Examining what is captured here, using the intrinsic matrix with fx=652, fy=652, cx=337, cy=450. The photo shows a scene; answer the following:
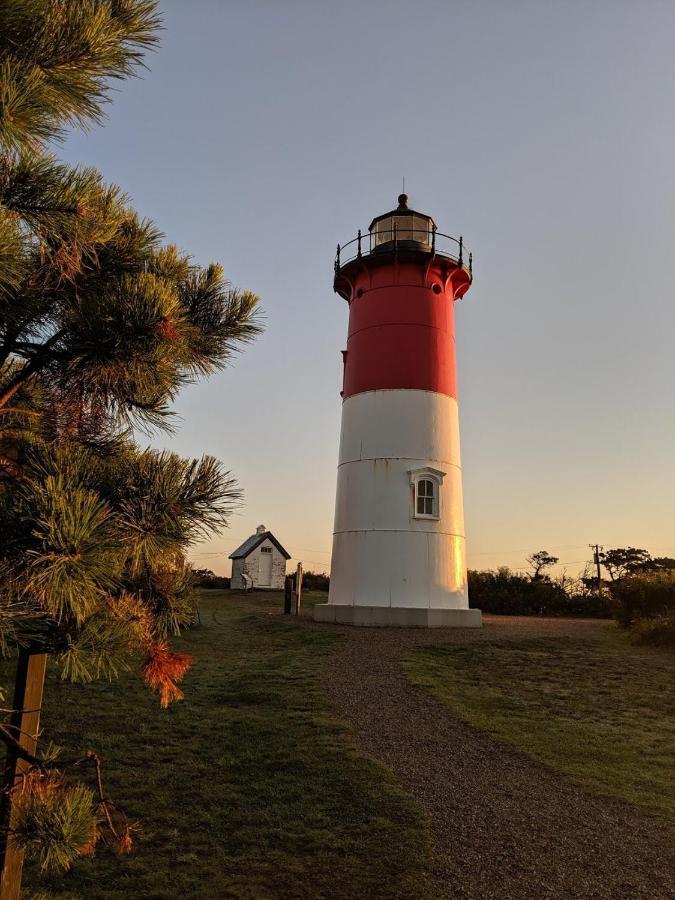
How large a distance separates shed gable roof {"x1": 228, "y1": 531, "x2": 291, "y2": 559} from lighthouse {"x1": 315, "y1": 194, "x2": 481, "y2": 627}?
16613 mm

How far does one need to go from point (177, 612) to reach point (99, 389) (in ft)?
3.99

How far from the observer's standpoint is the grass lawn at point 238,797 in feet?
16.3

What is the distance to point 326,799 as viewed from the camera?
6.36 meters

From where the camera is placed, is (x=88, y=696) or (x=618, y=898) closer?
(x=618, y=898)

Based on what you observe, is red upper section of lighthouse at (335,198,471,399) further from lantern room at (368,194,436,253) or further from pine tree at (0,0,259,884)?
pine tree at (0,0,259,884)

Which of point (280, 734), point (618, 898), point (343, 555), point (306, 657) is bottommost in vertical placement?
point (618, 898)

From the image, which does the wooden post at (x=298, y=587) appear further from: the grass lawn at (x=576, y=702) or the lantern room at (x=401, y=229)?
the lantern room at (x=401, y=229)

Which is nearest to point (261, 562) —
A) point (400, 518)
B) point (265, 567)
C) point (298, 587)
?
point (265, 567)

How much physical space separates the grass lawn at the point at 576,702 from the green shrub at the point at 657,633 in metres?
0.73

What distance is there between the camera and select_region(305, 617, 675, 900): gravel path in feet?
15.9

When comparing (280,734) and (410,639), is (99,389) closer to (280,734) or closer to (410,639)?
(280,734)

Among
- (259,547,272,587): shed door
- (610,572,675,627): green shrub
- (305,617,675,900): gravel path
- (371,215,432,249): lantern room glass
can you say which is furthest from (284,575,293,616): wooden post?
(259,547,272,587): shed door

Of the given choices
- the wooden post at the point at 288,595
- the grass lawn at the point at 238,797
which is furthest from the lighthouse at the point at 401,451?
the grass lawn at the point at 238,797

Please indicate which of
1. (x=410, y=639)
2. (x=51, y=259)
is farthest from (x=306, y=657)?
(x=51, y=259)
